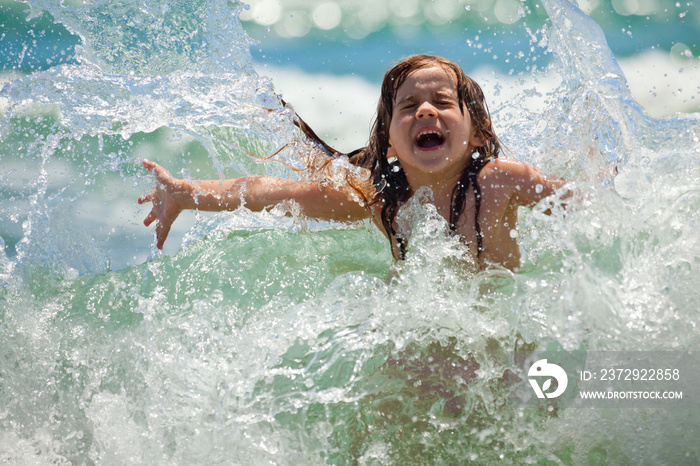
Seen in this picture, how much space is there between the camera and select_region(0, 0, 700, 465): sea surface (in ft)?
5.98

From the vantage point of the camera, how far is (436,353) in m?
1.97

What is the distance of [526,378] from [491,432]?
0.64 feet

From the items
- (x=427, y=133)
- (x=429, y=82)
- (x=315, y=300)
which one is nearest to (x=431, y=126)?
(x=427, y=133)

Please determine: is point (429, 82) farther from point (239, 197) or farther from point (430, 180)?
point (239, 197)

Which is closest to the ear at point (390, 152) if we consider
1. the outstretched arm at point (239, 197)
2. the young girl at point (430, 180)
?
the young girl at point (430, 180)

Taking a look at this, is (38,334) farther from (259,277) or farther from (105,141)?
(105,141)

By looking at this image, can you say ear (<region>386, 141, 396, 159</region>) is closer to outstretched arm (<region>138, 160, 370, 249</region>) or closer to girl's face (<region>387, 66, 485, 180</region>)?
girl's face (<region>387, 66, 485, 180</region>)

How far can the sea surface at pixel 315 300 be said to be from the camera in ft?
5.98

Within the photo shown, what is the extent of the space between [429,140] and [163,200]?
1144mm

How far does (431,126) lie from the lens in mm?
2328

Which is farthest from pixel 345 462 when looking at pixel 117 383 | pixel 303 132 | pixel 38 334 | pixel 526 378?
pixel 303 132

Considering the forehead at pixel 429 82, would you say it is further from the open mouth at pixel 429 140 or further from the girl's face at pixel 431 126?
the open mouth at pixel 429 140

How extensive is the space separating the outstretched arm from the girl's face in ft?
1.20

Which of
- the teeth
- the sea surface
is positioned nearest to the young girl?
the teeth
